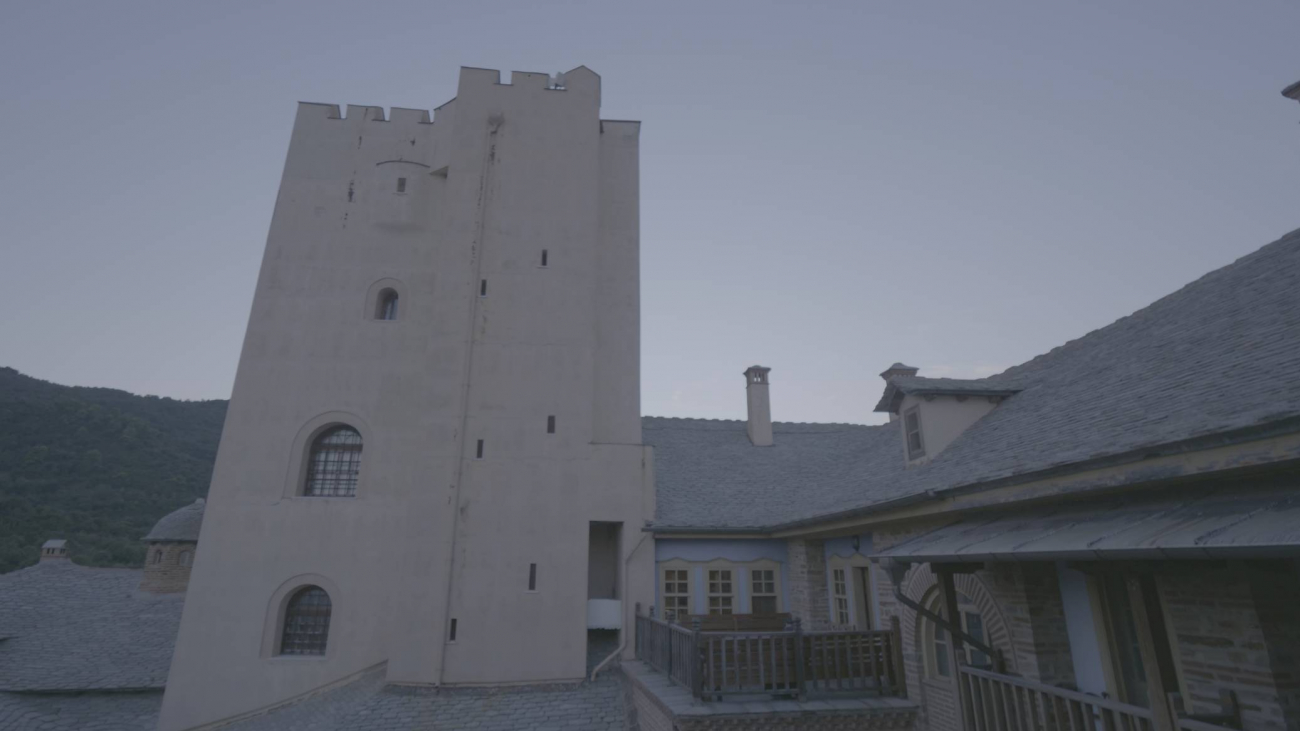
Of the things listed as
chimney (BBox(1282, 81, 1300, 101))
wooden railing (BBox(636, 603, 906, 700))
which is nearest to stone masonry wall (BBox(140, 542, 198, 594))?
wooden railing (BBox(636, 603, 906, 700))

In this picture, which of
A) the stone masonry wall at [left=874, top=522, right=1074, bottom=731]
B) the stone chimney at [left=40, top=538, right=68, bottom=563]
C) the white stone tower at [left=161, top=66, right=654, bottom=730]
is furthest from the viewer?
the stone chimney at [left=40, top=538, right=68, bottom=563]

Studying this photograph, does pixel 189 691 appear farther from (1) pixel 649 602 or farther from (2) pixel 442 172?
(2) pixel 442 172

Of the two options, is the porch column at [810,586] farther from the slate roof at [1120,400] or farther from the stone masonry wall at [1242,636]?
the stone masonry wall at [1242,636]

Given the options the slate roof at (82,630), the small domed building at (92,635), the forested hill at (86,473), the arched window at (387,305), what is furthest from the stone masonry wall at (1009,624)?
the forested hill at (86,473)

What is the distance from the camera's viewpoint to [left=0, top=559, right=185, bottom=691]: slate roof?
2033cm

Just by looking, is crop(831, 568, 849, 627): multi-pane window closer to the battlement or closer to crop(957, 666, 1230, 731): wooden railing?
crop(957, 666, 1230, 731): wooden railing

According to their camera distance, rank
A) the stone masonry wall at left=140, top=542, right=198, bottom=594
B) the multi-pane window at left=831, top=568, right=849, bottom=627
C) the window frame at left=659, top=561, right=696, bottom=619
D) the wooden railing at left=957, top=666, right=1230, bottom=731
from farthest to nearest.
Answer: the stone masonry wall at left=140, top=542, right=198, bottom=594, the window frame at left=659, top=561, right=696, bottom=619, the multi-pane window at left=831, top=568, right=849, bottom=627, the wooden railing at left=957, top=666, right=1230, bottom=731

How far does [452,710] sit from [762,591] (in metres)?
7.15

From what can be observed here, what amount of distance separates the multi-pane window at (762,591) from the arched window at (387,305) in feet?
40.3

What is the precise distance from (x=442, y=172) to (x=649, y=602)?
1389cm

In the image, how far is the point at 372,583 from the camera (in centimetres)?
1608

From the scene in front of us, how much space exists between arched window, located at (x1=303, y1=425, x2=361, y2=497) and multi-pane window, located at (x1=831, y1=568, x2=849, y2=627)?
39.9 feet

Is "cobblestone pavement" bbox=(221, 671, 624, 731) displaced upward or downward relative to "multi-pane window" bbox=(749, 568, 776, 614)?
downward

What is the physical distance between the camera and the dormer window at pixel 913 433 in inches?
451
